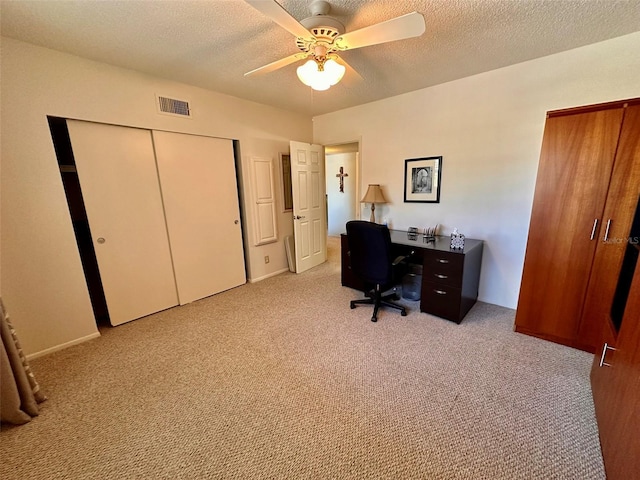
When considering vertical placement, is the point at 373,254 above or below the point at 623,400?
above

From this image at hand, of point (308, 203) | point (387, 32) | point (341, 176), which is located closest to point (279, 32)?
point (387, 32)

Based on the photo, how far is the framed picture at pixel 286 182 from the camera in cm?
376

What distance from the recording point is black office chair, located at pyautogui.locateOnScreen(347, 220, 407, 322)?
2.28 metres

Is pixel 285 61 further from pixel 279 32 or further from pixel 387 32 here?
pixel 387 32

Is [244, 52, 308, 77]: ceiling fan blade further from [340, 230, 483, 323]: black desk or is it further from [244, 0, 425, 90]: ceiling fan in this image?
[340, 230, 483, 323]: black desk

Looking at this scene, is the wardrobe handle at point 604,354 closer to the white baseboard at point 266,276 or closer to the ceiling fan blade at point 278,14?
the ceiling fan blade at point 278,14

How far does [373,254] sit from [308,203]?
180 centimetres

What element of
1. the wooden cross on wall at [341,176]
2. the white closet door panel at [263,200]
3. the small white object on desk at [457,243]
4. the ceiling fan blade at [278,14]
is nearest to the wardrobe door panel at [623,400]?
the small white object on desk at [457,243]

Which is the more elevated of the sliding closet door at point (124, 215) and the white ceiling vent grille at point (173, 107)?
the white ceiling vent grille at point (173, 107)

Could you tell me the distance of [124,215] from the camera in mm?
2461

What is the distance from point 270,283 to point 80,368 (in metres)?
2.02

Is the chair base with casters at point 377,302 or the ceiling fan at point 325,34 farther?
the chair base with casters at point 377,302

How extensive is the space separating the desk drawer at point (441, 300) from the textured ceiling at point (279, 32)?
207 centimetres

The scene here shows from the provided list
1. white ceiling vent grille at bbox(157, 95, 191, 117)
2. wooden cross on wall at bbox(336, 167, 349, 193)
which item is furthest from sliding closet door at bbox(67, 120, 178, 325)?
wooden cross on wall at bbox(336, 167, 349, 193)
